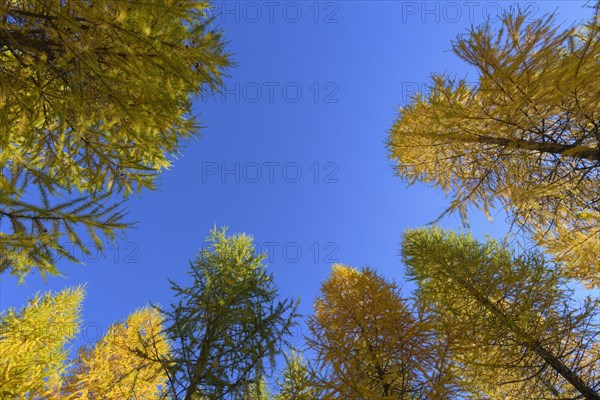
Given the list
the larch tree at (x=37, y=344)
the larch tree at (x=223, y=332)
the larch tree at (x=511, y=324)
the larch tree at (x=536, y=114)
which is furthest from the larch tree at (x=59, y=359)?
the larch tree at (x=536, y=114)

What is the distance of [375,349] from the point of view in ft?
19.9

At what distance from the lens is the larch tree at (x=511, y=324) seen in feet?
18.8

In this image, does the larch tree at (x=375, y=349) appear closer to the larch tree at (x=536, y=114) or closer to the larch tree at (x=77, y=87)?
the larch tree at (x=536, y=114)

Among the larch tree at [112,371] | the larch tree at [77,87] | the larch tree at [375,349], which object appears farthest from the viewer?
the larch tree at [112,371]

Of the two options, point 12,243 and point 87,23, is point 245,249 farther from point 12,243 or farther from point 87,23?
point 87,23

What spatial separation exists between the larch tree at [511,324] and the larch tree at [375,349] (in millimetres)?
663

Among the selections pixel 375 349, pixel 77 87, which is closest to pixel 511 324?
pixel 375 349

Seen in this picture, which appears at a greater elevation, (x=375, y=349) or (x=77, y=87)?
(x=77, y=87)

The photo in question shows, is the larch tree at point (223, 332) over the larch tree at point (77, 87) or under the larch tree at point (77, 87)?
under

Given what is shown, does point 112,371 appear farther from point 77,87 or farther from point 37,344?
point 77,87

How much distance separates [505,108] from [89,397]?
12605mm

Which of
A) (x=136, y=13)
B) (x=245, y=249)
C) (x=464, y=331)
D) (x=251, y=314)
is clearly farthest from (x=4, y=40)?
(x=464, y=331)

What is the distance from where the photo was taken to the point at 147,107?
5.15 meters

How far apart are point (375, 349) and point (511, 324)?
Answer: 109 inches
